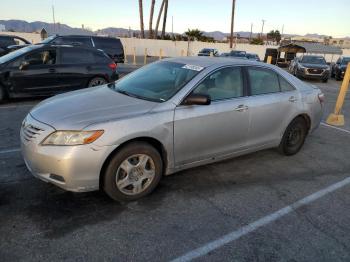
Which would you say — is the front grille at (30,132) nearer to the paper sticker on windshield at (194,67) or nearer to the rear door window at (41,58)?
the paper sticker on windshield at (194,67)

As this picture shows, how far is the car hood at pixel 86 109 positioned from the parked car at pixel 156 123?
0.01 meters

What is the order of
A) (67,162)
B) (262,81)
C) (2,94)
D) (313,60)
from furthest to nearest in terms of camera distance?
(313,60) → (2,94) → (262,81) → (67,162)

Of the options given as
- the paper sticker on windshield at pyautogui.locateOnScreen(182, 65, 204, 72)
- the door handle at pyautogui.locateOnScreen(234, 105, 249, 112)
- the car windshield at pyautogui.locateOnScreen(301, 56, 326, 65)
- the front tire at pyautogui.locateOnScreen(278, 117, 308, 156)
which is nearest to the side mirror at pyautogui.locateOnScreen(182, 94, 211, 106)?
the paper sticker on windshield at pyautogui.locateOnScreen(182, 65, 204, 72)

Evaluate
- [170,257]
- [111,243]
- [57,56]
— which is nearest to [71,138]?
[111,243]

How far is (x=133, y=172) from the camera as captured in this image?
11.9 feet

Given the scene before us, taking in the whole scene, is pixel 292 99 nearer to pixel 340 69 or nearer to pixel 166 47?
pixel 340 69

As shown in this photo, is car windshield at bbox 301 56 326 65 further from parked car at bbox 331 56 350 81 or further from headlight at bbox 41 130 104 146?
headlight at bbox 41 130 104 146

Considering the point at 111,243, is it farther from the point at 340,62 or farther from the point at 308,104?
the point at 340,62

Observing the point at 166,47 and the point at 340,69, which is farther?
the point at 166,47

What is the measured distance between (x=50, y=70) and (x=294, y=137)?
20.4 ft

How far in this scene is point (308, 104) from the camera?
5.38 metres

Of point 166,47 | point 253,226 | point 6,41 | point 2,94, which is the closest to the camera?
point 253,226

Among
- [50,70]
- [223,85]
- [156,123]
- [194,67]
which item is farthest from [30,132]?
[50,70]

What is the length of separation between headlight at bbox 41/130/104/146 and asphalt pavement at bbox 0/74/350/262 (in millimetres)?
723
